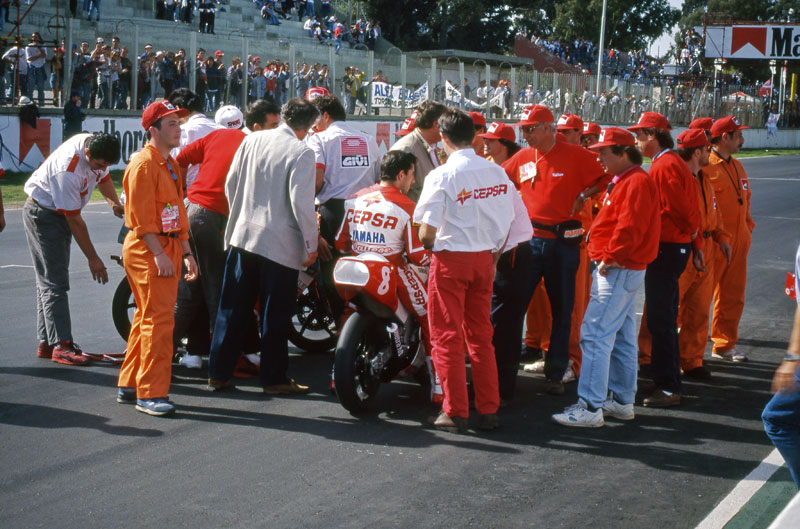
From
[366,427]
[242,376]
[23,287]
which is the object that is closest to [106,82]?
[23,287]

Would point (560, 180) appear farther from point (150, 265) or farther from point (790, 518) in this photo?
point (790, 518)

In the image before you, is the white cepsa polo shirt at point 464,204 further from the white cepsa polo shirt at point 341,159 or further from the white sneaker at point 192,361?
the white sneaker at point 192,361

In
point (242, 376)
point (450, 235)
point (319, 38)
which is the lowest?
point (242, 376)

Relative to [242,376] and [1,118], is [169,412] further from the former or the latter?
[1,118]

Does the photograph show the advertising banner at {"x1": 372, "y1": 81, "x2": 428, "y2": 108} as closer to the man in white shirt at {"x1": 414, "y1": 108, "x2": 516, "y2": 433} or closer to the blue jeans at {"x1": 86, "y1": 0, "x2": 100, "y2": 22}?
the blue jeans at {"x1": 86, "y1": 0, "x2": 100, "y2": 22}

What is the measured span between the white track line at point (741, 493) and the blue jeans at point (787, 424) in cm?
70

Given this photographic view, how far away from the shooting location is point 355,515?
177 inches

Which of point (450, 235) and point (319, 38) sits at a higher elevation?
point (319, 38)

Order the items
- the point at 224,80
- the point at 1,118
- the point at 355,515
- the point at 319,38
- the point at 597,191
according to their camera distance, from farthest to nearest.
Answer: the point at 319,38 < the point at 224,80 < the point at 1,118 < the point at 597,191 < the point at 355,515

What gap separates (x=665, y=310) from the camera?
6.63 metres

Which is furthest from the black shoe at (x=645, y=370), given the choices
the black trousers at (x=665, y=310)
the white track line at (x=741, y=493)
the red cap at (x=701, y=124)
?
the red cap at (x=701, y=124)

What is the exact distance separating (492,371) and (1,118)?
18044mm

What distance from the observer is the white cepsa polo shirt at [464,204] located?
5.60m

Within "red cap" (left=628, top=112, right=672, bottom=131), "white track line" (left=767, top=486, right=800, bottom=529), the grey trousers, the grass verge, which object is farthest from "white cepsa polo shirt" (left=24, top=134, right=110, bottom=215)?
the grass verge
